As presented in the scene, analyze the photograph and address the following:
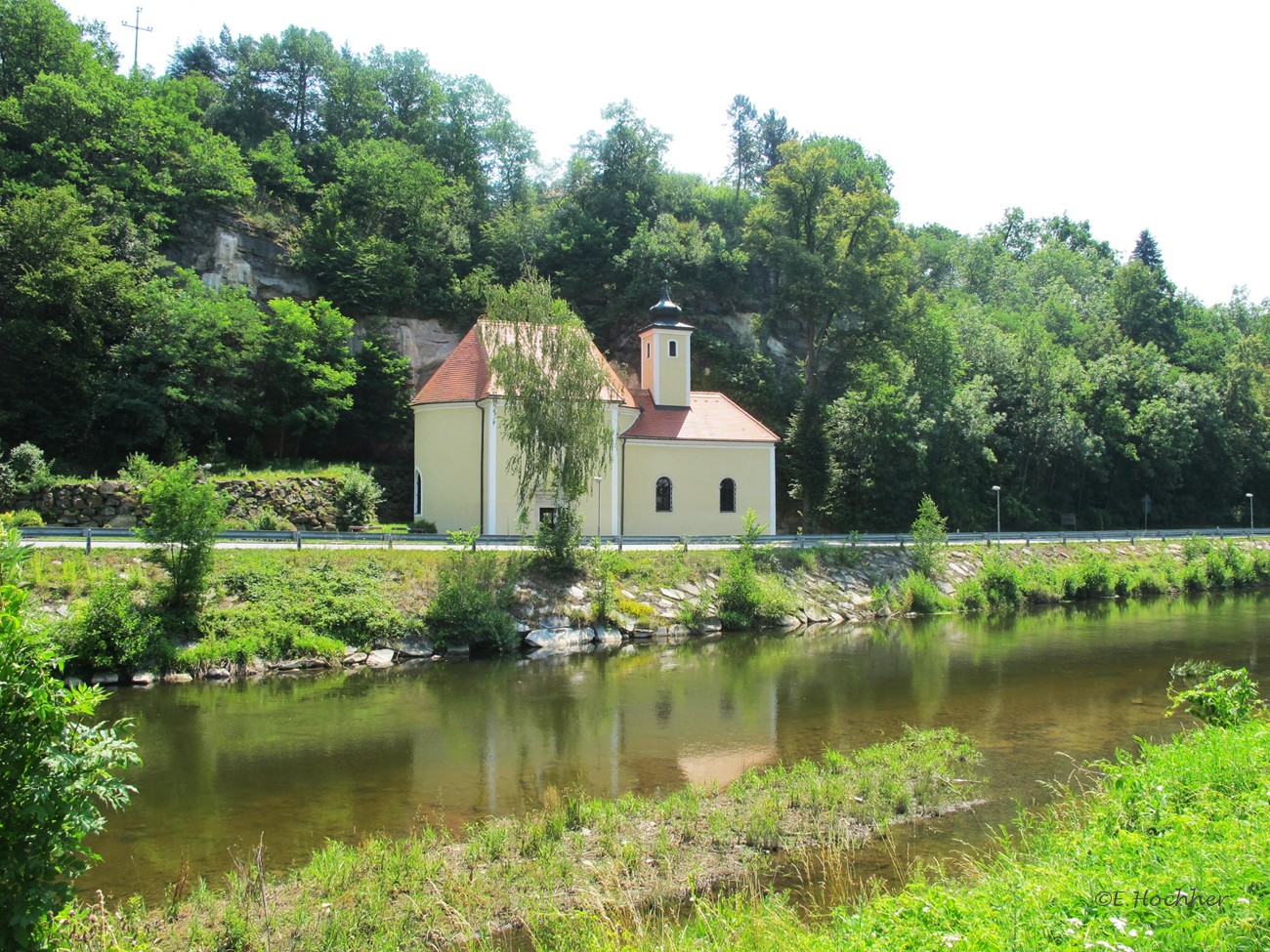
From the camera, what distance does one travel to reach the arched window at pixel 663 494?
120 ft

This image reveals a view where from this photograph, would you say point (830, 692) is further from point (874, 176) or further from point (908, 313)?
point (874, 176)

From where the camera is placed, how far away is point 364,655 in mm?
21906

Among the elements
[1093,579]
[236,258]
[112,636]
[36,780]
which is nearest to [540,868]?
[36,780]

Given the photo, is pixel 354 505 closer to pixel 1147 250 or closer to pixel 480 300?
pixel 480 300

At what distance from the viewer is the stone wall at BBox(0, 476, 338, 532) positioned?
2912 centimetres

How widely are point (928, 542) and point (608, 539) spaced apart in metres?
12.9

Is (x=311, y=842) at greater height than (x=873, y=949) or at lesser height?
lesser

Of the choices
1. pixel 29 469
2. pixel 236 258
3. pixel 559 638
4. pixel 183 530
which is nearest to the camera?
pixel 183 530

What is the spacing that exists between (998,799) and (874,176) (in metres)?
55.7

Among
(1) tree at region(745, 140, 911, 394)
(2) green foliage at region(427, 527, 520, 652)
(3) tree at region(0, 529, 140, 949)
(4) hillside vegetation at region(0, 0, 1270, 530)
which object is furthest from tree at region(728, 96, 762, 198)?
(3) tree at region(0, 529, 140, 949)

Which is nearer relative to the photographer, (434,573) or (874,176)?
(434,573)

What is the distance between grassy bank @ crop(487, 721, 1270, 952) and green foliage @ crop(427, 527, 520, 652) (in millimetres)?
15994

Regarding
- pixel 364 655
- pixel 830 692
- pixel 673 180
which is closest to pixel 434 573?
pixel 364 655

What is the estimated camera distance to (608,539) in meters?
31.8
